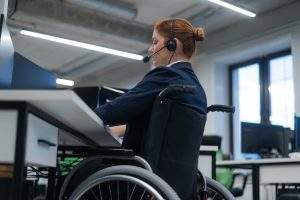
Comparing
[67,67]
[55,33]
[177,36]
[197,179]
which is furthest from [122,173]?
[67,67]

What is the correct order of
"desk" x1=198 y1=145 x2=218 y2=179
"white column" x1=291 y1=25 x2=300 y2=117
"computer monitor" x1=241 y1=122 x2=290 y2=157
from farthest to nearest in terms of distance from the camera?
"white column" x1=291 y1=25 x2=300 y2=117, "computer monitor" x1=241 y1=122 x2=290 y2=157, "desk" x1=198 y1=145 x2=218 y2=179

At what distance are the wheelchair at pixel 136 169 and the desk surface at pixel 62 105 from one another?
0.11 m

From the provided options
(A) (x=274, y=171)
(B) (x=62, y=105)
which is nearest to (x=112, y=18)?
(A) (x=274, y=171)

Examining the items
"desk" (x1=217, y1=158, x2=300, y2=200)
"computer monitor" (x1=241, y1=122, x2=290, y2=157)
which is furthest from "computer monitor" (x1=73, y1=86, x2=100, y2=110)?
"computer monitor" (x1=241, y1=122, x2=290, y2=157)

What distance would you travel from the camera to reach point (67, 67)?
377 inches

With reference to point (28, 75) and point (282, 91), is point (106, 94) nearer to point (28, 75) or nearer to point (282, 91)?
point (28, 75)

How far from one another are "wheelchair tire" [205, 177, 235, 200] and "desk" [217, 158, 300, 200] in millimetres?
1783

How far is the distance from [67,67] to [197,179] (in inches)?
319

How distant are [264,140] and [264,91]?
7.37 feet

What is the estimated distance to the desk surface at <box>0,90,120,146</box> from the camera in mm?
1155

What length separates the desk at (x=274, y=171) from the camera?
138 inches

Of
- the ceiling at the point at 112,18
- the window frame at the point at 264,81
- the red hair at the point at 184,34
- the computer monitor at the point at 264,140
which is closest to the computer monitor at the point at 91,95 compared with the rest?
the red hair at the point at 184,34

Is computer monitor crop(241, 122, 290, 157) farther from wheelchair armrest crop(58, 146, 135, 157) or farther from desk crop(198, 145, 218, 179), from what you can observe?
wheelchair armrest crop(58, 146, 135, 157)

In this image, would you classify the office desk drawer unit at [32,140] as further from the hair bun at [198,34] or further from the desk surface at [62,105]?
the hair bun at [198,34]
